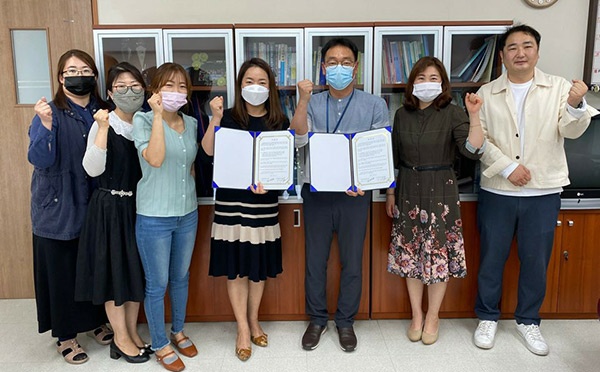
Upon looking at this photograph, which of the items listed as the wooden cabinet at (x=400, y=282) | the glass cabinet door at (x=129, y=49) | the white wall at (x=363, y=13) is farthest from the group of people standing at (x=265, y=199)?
the white wall at (x=363, y=13)

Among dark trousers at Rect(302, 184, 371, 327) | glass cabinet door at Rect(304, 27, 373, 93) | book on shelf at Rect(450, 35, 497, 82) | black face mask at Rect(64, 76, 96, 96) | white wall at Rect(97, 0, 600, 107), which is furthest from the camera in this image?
white wall at Rect(97, 0, 600, 107)

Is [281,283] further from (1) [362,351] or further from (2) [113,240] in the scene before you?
(2) [113,240]

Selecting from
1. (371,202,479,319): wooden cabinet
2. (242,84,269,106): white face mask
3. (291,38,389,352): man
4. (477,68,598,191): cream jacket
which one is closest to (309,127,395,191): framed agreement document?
(291,38,389,352): man

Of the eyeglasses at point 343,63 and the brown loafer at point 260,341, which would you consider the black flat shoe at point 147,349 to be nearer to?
the brown loafer at point 260,341

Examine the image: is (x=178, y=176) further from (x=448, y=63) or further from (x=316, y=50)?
(x=448, y=63)

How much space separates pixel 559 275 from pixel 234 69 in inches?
93.1

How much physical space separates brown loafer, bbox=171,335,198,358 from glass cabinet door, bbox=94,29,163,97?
151 cm

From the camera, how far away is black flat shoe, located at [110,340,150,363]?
238 cm

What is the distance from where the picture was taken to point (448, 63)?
101 inches

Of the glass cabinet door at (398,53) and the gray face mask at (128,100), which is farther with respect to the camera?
the glass cabinet door at (398,53)

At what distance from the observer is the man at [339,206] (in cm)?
230

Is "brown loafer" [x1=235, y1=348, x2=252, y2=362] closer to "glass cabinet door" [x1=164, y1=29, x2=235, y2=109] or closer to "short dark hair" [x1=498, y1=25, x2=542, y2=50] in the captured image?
"glass cabinet door" [x1=164, y1=29, x2=235, y2=109]

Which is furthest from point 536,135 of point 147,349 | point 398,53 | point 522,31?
point 147,349

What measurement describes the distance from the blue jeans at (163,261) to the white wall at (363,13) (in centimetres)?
135
